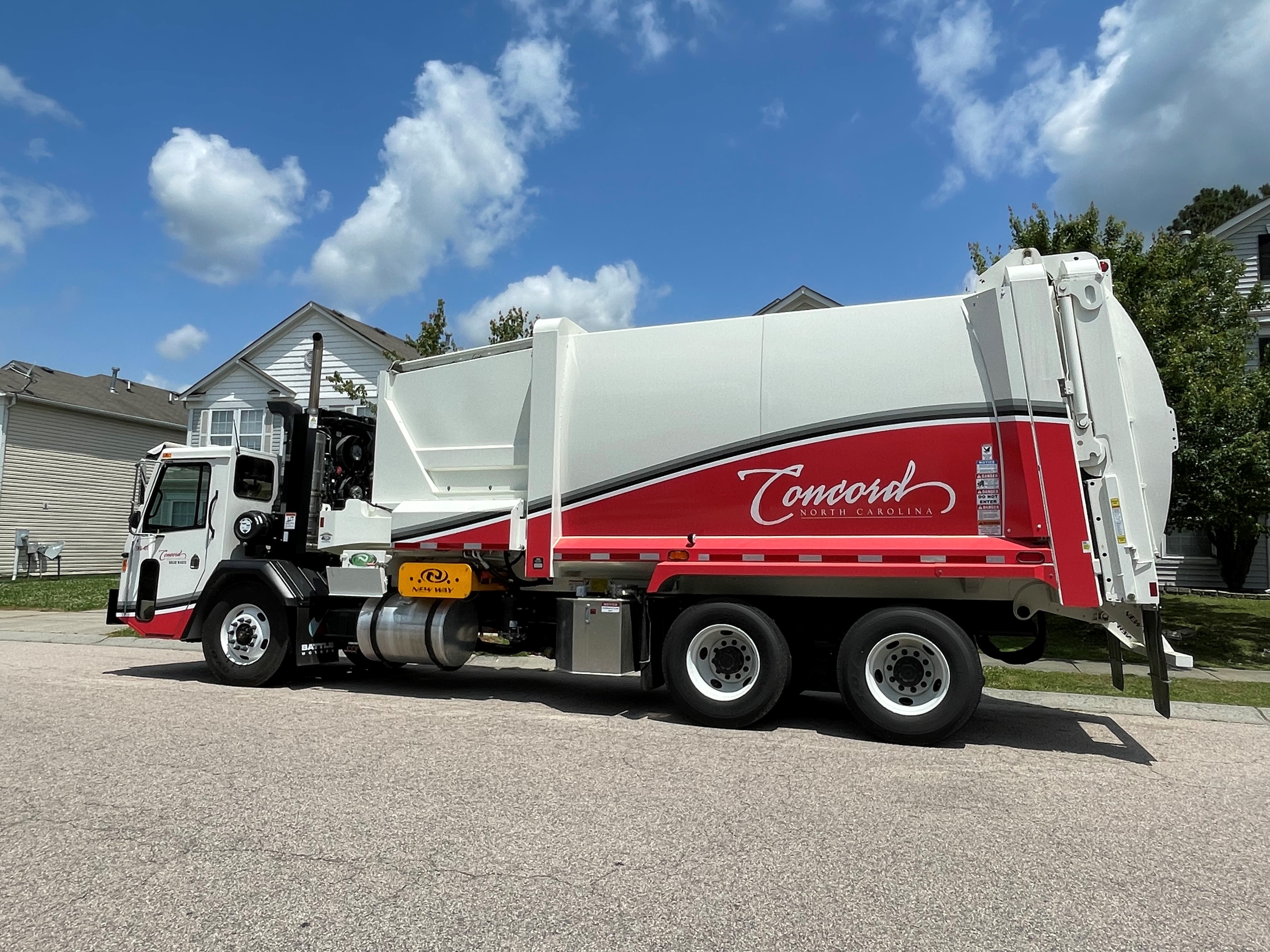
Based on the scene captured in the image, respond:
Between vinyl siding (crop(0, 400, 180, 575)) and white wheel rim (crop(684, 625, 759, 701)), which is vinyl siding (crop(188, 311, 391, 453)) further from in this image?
white wheel rim (crop(684, 625, 759, 701))

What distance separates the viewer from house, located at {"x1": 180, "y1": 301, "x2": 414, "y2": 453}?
22438 mm

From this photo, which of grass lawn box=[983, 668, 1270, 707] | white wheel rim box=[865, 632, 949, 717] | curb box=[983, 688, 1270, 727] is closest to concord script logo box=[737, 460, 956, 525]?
white wheel rim box=[865, 632, 949, 717]

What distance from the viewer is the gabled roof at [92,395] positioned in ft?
82.8

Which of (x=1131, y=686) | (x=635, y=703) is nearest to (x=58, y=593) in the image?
(x=635, y=703)

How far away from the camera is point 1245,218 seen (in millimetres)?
19766

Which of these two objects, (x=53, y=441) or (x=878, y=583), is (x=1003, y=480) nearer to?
→ (x=878, y=583)

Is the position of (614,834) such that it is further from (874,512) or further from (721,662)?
(874,512)

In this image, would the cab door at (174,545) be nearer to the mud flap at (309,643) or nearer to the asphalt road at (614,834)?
the mud flap at (309,643)

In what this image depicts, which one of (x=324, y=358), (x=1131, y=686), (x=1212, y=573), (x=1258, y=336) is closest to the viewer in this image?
(x=1131, y=686)

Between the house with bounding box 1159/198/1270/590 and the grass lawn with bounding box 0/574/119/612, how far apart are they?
2211cm

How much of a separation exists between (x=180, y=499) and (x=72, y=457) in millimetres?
20649

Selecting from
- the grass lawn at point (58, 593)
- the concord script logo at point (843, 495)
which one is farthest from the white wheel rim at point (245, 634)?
the grass lawn at point (58, 593)

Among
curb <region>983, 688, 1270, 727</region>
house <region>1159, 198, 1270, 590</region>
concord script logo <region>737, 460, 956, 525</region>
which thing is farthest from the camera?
house <region>1159, 198, 1270, 590</region>

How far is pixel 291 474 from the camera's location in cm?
949
